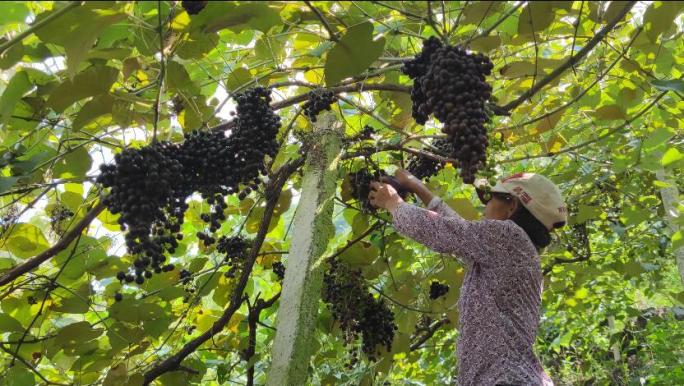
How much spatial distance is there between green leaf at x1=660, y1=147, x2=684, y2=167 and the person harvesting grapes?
658 millimetres

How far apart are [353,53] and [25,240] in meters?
1.48

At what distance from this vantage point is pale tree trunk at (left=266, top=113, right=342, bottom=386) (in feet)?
4.88

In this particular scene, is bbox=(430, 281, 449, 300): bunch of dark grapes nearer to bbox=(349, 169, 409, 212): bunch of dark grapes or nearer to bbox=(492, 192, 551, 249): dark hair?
bbox=(349, 169, 409, 212): bunch of dark grapes

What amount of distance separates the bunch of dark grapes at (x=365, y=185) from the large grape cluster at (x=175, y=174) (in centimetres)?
62

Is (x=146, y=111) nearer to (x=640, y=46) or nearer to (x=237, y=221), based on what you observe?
(x=237, y=221)

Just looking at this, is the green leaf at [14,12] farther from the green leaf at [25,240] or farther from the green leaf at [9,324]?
the green leaf at [9,324]

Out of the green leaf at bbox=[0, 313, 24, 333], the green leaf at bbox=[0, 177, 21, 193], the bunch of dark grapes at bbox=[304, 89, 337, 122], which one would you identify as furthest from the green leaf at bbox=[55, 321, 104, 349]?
the bunch of dark grapes at bbox=[304, 89, 337, 122]

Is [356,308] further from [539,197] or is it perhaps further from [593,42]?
[593,42]

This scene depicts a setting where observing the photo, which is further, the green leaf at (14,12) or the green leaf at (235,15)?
the green leaf at (235,15)

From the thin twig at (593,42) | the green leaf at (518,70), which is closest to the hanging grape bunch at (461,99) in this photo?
the thin twig at (593,42)

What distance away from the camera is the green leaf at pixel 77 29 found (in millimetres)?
1154

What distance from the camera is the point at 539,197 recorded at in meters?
1.85

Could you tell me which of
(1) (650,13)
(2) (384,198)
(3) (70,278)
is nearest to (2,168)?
(3) (70,278)

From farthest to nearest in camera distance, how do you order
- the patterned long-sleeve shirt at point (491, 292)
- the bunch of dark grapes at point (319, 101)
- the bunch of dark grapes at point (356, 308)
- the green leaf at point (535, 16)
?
the bunch of dark grapes at point (356, 308) < the bunch of dark grapes at point (319, 101) < the patterned long-sleeve shirt at point (491, 292) < the green leaf at point (535, 16)
